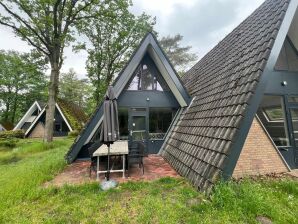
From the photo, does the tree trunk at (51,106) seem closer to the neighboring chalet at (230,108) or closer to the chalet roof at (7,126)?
the neighboring chalet at (230,108)

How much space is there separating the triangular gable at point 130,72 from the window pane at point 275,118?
383cm

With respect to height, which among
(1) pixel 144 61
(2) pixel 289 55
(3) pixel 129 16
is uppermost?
(3) pixel 129 16

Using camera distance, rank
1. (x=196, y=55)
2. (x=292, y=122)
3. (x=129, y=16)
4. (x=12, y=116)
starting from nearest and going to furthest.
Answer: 1. (x=292, y=122)
2. (x=129, y=16)
3. (x=196, y=55)
4. (x=12, y=116)

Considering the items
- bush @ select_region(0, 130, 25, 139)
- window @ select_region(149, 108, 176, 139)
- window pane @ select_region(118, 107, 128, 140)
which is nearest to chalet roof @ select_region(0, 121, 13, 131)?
bush @ select_region(0, 130, 25, 139)

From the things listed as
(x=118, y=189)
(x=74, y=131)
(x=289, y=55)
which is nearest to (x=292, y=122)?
(x=289, y=55)

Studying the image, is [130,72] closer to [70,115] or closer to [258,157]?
[258,157]

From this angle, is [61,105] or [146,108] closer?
[146,108]

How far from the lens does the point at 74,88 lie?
51.1m

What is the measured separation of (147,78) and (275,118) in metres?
7.04

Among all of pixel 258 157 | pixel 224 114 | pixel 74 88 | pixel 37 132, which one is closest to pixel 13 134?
pixel 37 132

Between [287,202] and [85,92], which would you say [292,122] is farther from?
[85,92]

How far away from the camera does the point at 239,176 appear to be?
5727mm

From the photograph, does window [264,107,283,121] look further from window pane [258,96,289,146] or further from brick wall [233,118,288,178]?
brick wall [233,118,288,178]

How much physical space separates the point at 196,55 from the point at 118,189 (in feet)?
117
